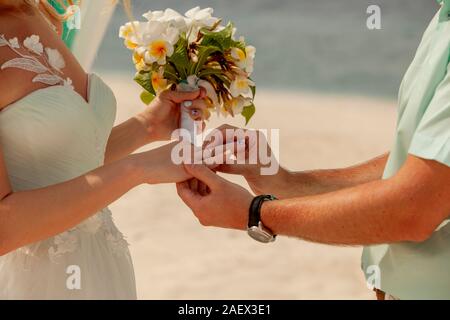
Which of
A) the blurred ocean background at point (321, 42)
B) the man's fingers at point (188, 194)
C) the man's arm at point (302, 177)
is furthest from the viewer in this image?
the blurred ocean background at point (321, 42)

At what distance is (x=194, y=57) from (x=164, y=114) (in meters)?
0.32

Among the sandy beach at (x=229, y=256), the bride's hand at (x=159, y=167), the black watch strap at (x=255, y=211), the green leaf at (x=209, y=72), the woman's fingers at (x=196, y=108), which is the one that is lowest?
the sandy beach at (x=229, y=256)

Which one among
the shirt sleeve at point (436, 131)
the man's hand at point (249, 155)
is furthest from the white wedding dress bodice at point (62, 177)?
the shirt sleeve at point (436, 131)

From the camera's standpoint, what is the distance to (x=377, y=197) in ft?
7.99

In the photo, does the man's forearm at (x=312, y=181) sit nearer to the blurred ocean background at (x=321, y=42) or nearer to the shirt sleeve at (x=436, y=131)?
the shirt sleeve at (x=436, y=131)

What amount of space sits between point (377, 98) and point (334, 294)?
5864mm

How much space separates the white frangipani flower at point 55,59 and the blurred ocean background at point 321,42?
342 inches

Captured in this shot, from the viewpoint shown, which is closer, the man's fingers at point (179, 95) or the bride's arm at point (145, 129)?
the man's fingers at point (179, 95)

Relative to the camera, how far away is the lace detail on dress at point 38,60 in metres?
2.73

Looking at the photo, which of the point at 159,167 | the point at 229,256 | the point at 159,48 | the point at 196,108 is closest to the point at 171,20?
the point at 159,48

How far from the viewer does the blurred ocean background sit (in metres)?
11.8

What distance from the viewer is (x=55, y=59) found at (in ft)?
9.43

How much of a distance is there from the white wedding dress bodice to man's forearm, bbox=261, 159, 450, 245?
0.62 m
